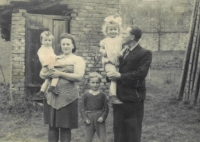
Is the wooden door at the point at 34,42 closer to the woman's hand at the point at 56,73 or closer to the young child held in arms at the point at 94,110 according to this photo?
the young child held in arms at the point at 94,110

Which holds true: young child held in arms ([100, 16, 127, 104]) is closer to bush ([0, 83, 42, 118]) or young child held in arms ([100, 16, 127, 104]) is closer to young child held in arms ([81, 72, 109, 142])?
young child held in arms ([81, 72, 109, 142])

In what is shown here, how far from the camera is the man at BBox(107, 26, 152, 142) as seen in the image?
10.5 ft

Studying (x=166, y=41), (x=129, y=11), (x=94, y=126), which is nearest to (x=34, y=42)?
(x=94, y=126)

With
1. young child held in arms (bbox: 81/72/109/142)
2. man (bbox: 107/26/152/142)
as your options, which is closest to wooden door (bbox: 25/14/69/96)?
young child held in arms (bbox: 81/72/109/142)

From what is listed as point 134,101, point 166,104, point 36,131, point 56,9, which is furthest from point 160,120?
point 56,9

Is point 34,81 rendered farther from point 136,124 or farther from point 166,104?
point 136,124

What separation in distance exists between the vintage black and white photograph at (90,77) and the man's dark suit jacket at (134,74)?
1 centimetres

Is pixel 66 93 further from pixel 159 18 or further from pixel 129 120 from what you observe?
pixel 159 18

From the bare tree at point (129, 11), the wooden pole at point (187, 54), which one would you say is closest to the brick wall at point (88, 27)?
the wooden pole at point (187, 54)

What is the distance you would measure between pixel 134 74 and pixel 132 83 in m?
0.11

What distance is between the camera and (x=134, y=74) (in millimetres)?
3166

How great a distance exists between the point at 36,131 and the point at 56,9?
299 cm

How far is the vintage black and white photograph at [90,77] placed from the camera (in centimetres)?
330

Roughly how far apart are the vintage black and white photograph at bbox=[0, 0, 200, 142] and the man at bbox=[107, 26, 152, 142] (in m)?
0.01
